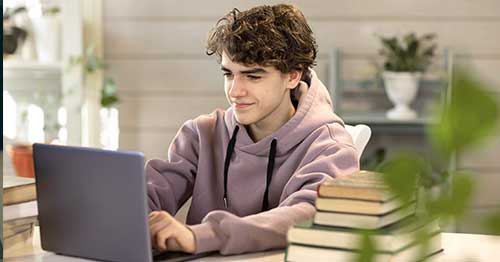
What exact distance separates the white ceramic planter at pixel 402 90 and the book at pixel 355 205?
2630mm

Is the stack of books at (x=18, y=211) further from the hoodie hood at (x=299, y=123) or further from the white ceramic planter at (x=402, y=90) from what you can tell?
the white ceramic planter at (x=402, y=90)

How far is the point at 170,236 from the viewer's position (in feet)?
4.68

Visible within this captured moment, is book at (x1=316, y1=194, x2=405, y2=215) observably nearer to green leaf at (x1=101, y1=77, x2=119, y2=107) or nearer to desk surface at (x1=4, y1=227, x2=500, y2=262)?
desk surface at (x1=4, y1=227, x2=500, y2=262)

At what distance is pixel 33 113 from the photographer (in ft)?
13.5

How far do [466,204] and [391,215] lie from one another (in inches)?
39.8

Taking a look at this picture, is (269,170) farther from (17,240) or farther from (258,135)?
(17,240)

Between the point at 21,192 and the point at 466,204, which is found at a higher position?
Answer: the point at 466,204

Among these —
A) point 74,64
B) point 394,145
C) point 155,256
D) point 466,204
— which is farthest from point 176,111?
point 466,204

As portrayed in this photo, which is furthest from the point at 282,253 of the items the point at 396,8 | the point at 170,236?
the point at 396,8

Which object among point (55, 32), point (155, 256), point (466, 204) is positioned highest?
point (55, 32)

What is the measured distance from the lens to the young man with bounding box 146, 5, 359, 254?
1.73 metres

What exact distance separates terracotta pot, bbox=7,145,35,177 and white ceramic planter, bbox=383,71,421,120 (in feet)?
5.03

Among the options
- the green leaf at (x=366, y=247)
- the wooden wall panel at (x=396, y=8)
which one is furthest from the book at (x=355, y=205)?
the wooden wall panel at (x=396, y=8)

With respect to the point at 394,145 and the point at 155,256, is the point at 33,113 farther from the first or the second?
the point at 155,256
